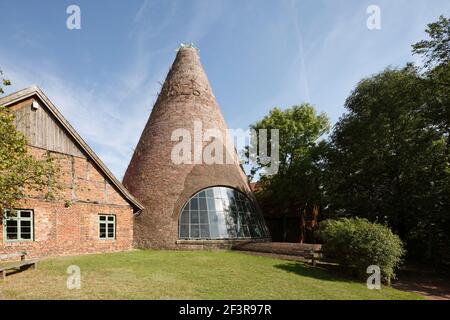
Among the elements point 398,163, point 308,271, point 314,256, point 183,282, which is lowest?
point 308,271

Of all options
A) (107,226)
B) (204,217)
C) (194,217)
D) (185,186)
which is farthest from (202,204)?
(107,226)

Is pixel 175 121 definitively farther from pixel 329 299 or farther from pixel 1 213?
pixel 329 299

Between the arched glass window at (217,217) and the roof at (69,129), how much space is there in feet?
9.95

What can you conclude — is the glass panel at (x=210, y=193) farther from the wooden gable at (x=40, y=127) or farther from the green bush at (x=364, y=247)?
the green bush at (x=364, y=247)

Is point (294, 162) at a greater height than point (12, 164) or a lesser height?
greater

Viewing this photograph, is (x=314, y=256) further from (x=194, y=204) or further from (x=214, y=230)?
(x=194, y=204)

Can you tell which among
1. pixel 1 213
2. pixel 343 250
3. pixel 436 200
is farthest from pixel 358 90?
pixel 1 213

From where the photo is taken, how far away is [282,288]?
789 centimetres

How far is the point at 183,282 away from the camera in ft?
26.6

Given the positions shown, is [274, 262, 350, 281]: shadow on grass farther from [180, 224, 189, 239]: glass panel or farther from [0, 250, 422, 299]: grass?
[180, 224, 189, 239]: glass panel

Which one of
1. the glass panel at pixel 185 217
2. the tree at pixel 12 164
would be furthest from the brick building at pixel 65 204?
the glass panel at pixel 185 217

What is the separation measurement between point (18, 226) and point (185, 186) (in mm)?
7987

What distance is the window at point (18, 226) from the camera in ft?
37.3

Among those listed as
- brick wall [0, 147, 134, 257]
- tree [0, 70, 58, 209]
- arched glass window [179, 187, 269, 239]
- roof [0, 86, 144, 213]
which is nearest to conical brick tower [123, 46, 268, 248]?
arched glass window [179, 187, 269, 239]
